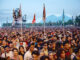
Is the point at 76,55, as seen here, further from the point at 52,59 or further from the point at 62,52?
the point at 52,59

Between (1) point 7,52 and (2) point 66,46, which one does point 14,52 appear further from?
(2) point 66,46

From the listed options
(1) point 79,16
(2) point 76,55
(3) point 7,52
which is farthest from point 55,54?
(1) point 79,16

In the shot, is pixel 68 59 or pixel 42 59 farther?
Answer: pixel 68 59

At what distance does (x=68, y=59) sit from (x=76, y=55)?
401 mm

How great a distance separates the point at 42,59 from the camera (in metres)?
6.26

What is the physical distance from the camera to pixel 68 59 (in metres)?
7.29

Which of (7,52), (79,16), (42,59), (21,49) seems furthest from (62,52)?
(79,16)

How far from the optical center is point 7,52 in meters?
7.94

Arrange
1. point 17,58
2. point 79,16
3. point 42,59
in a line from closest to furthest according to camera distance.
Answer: point 42,59, point 17,58, point 79,16

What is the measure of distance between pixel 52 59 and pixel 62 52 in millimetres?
707

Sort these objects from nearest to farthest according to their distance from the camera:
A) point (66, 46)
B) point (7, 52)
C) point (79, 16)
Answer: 1. point (7, 52)
2. point (66, 46)
3. point (79, 16)

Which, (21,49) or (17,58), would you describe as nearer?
(17,58)

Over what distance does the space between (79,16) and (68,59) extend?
81144 millimetres

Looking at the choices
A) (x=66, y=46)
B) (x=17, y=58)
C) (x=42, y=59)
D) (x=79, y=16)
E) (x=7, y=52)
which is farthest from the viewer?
(x=79, y=16)
